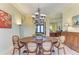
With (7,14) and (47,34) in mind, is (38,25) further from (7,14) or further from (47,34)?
(7,14)

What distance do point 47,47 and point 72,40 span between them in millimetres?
417

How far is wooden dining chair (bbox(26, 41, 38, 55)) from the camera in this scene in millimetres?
2286

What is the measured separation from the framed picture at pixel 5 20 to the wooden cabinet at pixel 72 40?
93 centimetres

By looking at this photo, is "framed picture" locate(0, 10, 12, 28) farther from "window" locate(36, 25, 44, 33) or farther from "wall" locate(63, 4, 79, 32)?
"wall" locate(63, 4, 79, 32)

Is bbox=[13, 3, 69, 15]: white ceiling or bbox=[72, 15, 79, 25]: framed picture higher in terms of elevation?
bbox=[13, 3, 69, 15]: white ceiling

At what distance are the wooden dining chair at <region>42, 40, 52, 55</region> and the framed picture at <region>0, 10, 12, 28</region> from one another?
624 mm

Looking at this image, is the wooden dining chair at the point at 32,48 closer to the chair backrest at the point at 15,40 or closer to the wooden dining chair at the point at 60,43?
the chair backrest at the point at 15,40

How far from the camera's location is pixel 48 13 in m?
2.29

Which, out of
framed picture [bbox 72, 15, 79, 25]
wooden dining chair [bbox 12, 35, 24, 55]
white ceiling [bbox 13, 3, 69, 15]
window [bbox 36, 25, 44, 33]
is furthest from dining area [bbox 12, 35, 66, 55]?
white ceiling [bbox 13, 3, 69, 15]

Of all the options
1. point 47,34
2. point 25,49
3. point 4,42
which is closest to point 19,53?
point 25,49

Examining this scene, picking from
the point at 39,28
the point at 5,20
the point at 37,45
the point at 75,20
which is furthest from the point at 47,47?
the point at 5,20

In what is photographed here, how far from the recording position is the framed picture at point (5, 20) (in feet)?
7.33

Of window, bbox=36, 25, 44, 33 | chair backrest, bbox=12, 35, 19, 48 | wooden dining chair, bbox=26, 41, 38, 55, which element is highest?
window, bbox=36, 25, 44, 33
